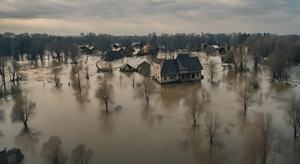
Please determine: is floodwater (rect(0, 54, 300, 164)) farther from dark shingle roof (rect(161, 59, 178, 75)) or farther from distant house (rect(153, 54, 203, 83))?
dark shingle roof (rect(161, 59, 178, 75))

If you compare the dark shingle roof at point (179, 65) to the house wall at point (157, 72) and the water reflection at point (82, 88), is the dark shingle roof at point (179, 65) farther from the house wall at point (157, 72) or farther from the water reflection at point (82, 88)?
the water reflection at point (82, 88)

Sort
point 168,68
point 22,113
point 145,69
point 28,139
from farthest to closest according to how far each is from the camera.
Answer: point 145,69 < point 168,68 < point 22,113 < point 28,139

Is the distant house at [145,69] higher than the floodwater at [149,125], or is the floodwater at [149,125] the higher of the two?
the distant house at [145,69]

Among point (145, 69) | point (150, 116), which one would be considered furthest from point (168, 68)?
point (150, 116)

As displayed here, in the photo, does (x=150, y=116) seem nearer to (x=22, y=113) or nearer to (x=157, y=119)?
(x=157, y=119)

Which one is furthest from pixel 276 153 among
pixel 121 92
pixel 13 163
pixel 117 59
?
pixel 117 59

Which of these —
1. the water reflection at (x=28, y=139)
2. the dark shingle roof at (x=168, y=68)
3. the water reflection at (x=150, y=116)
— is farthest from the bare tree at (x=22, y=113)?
the dark shingle roof at (x=168, y=68)
